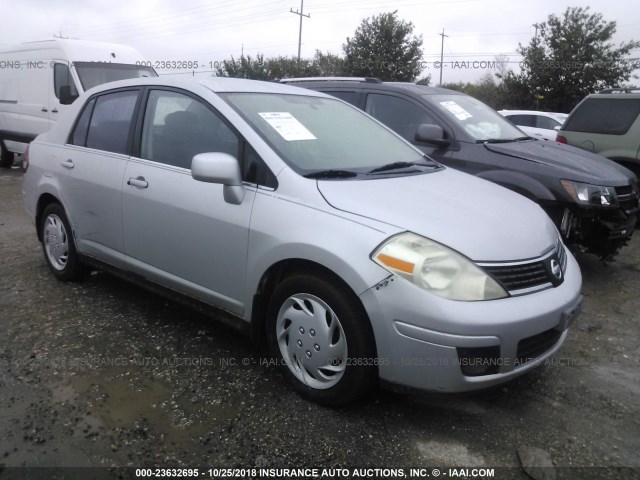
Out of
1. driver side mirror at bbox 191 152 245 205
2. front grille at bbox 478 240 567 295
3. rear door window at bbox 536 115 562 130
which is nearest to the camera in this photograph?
front grille at bbox 478 240 567 295

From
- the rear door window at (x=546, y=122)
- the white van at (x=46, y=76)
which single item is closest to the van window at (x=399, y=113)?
the white van at (x=46, y=76)

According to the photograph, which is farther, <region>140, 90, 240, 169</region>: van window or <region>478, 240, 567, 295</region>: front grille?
<region>140, 90, 240, 169</region>: van window

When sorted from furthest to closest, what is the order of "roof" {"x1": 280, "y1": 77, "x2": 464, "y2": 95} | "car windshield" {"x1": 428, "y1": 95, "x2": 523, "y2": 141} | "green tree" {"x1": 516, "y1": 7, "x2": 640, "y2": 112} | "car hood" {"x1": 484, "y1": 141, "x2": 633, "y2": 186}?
"green tree" {"x1": 516, "y1": 7, "x2": 640, "y2": 112}, "roof" {"x1": 280, "y1": 77, "x2": 464, "y2": 95}, "car windshield" {"x1": 428, "y1": 95, "x2": 523, "y2": 141}, "car hood" {"x1": 484, "y1": 141, "x2": 633, "y2": 186}

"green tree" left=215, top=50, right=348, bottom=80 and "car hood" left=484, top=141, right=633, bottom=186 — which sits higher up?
"green tree" left=215, top=50, right=348, bottom=80

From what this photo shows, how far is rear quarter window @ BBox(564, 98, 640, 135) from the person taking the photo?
7.00 meters

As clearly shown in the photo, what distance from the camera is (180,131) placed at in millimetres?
3357

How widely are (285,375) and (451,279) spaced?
1052mm

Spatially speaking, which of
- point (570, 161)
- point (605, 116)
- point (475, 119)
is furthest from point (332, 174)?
point (605, 116)

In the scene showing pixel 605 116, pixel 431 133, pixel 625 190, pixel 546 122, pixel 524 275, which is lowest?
pixel 524 275

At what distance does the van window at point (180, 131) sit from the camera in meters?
3.11

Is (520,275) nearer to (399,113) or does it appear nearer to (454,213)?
(454,213)

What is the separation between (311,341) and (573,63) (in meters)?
27.0

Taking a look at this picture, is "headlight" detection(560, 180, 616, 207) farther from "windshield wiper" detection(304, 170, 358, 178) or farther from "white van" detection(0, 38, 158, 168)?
"white van" detection(0, 38, 158, 168)

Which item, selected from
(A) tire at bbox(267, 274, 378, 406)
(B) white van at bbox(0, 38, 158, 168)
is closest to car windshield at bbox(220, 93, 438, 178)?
(A) tire at bbox(267, 274, 378, 406)
